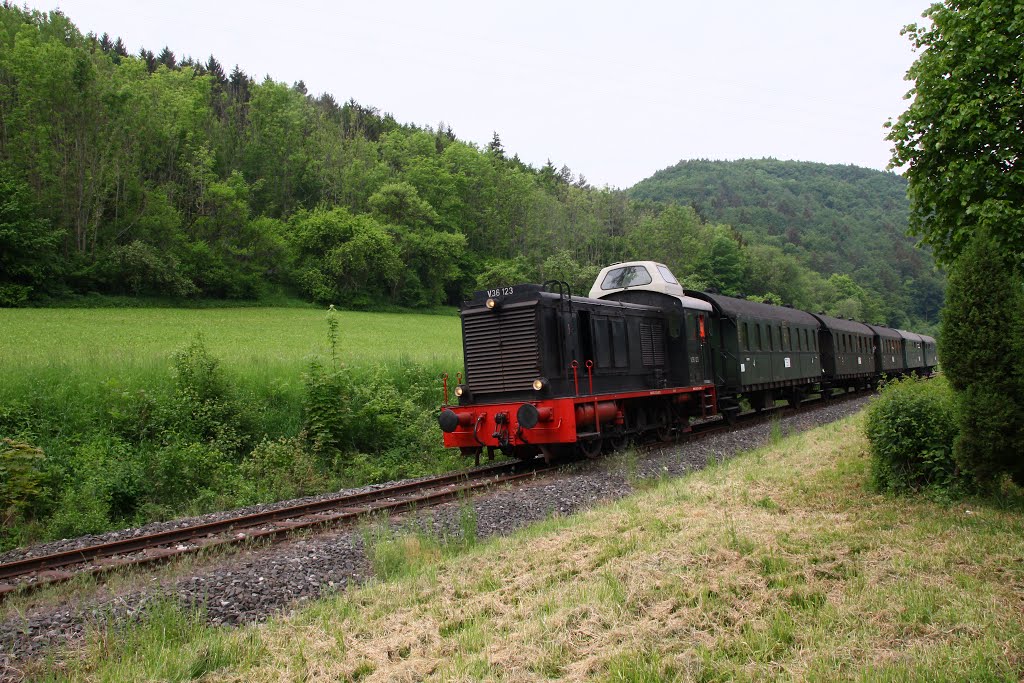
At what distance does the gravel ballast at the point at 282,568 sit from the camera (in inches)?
217

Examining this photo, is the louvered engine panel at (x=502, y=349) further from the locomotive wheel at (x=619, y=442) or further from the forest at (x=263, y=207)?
the forest at (x=263, y=207)

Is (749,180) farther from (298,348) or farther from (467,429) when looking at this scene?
(467,429)

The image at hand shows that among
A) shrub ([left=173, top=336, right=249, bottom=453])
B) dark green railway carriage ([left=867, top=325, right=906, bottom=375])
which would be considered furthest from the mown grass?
dark green railway carriage ([left=867, top=325, right=906, bottom=375])

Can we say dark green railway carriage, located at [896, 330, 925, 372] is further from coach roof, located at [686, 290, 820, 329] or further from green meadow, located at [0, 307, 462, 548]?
green meadow, located at [0, 307, 462, 548]

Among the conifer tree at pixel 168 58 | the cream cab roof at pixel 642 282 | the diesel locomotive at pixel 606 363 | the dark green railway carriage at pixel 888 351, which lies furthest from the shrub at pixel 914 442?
the conifer tree at pixel 168 58

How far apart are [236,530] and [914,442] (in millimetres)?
8579

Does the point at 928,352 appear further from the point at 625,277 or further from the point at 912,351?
the point at 625,277

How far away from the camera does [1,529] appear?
9.80 m

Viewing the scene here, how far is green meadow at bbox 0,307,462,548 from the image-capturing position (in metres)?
11.0

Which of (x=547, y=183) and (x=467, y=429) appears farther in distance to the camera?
(x=547, y=183)

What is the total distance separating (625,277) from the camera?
1784cm

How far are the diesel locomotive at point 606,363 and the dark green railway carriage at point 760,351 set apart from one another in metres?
0.04

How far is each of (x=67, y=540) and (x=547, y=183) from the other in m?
81.4

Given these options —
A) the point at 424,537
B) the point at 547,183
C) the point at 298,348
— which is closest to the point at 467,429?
the point at 424,537
